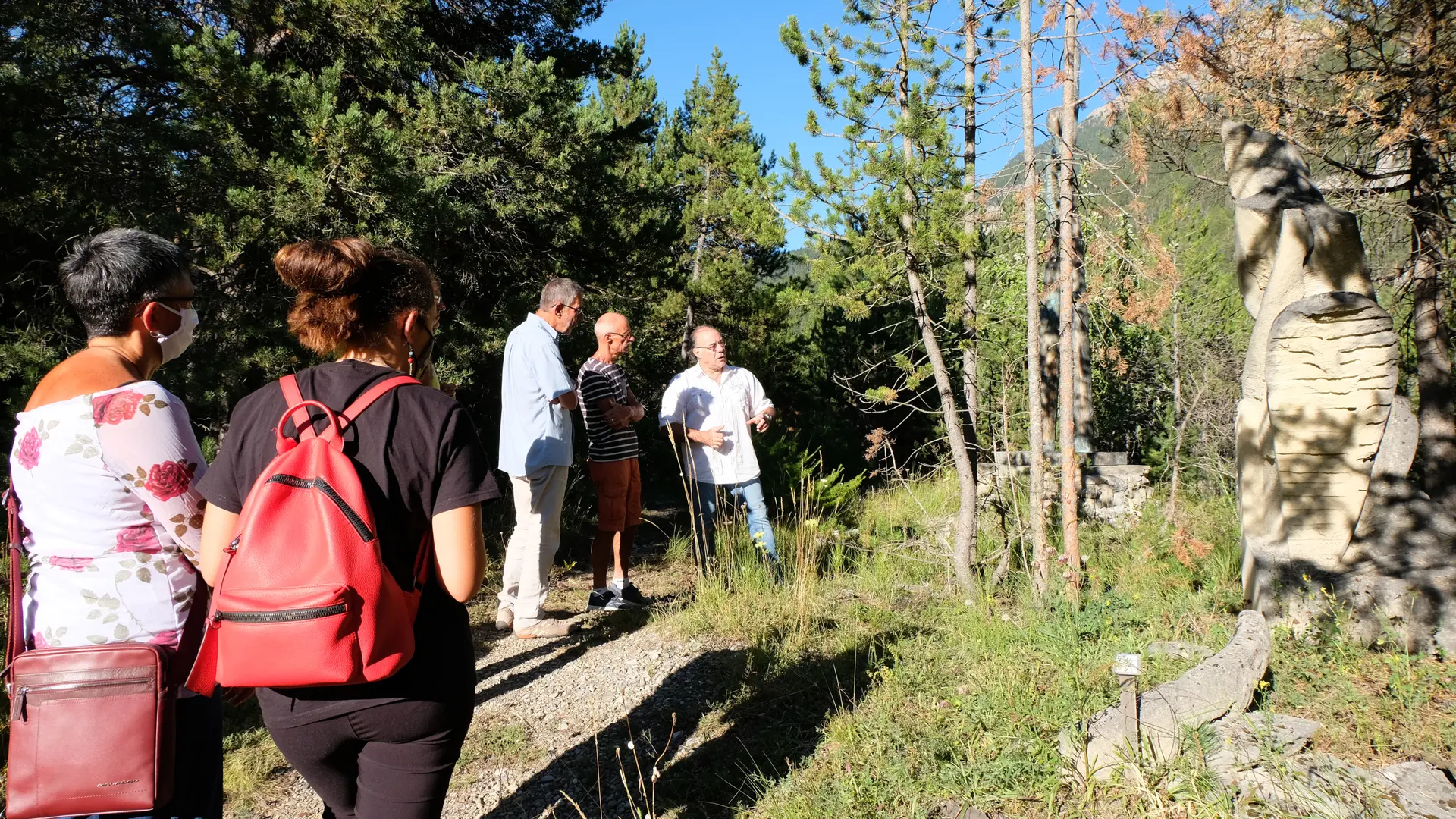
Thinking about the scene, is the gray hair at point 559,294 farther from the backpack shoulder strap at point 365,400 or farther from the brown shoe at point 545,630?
the backpack shoulder strap at point 365,400

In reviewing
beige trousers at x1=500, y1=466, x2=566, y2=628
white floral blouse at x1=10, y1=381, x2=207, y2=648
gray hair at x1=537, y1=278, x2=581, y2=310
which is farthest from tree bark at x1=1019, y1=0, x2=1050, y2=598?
white floral blouse at x1=10, y1=381, x2=207, y2=648

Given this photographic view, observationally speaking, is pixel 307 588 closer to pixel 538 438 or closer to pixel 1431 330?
pixel 538 438

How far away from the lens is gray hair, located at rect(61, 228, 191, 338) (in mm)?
1831

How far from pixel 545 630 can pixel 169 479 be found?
288 centimetres

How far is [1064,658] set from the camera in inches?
141

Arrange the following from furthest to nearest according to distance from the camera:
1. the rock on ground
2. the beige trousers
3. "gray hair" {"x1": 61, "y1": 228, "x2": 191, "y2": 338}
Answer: the beige trousers < the rock on ground < "gray hair" {"x1": 61, "y1": 228, "x2": 191, "y2": 338}

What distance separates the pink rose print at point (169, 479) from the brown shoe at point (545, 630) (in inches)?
112

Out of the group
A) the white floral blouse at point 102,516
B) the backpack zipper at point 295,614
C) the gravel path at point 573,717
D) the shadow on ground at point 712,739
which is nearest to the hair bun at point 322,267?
the white floral blouse at point 102,516

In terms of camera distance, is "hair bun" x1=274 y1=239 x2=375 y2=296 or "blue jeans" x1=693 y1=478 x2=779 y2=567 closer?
"hair bun" x1=274 y1=239 x2=375 y2=296

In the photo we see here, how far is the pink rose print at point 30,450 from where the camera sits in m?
1.74

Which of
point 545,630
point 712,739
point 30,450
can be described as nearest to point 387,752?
point 30,450

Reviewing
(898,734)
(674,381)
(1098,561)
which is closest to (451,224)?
(674,381)

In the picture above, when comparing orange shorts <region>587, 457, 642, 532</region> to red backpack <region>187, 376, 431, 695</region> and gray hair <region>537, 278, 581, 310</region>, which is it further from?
red backpack <region>187, 376, 431, 695</region>

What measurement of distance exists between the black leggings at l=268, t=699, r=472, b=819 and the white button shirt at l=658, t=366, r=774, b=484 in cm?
359
